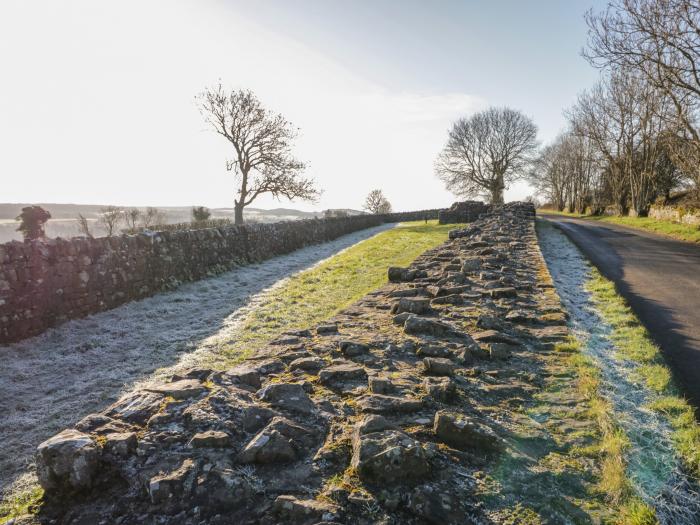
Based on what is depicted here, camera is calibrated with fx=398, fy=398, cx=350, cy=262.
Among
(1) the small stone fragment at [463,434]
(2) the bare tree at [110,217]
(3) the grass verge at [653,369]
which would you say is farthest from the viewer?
(2) the bare tree at [110,217]

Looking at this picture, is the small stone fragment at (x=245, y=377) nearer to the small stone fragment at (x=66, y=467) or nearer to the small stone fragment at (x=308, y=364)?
the small stone fragment at (x=308, y=364)

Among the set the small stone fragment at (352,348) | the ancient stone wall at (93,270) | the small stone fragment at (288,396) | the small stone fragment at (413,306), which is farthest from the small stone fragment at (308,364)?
the ancient stone wall at (93,270)

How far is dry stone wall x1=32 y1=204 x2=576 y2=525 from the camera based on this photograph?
1.98 metres

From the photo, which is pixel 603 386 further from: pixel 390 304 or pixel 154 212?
pixel 154 212

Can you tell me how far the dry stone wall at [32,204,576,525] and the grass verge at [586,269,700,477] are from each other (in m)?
1.03

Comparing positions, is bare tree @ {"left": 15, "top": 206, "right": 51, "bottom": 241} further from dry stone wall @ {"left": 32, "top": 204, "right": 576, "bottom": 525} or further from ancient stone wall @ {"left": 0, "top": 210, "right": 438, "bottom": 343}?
dry stone wall @ {"left": 32, "top": 204, "right": 576, "bottom": 525}

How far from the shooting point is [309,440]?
248cm

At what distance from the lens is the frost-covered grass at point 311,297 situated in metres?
6.62

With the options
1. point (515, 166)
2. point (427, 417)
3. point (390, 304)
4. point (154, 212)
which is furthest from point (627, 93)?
point (154, 212)

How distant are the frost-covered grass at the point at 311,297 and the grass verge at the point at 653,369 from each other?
412 centimetres

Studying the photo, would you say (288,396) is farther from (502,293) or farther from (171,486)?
(502,293)

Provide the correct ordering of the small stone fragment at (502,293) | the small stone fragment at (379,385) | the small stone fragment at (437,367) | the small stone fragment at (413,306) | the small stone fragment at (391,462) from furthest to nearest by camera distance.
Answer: the small stone fragment at (502,293) → the small stone fragment at (413,306) → the small stone fragment at (437,367) → the small stone fragment at (379,385) → the small stone fragment at (391,462)

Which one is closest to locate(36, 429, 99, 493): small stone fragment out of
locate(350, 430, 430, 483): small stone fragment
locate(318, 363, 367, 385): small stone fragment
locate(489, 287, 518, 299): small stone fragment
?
locate(350, 430, 430, 483): small stone fragment

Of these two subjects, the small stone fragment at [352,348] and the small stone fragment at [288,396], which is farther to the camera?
the small stone fragment at [352,348]
